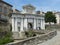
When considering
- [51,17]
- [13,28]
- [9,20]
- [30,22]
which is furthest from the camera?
[51,17]

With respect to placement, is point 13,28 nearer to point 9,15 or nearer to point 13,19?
point 13,19

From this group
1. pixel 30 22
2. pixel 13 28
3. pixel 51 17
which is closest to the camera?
pixel 13 28

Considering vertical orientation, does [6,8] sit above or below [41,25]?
above

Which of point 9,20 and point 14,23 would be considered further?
point 9,20

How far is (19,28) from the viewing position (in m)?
65.0

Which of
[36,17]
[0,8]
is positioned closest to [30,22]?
[36,17]

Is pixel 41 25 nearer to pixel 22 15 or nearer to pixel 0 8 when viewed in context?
pixel 22 15

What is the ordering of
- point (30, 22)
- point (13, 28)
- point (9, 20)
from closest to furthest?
point (13, 28) < point (30, 22) < point (9, 20)

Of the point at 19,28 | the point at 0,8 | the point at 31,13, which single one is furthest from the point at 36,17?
the point at 0,8

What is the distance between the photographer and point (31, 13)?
68125 millimetres

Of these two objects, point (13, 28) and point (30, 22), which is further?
point (30, 22)

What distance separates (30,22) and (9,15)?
843 centimetres

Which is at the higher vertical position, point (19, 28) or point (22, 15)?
point (22, 15)

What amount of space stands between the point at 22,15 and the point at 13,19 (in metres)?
3.23
